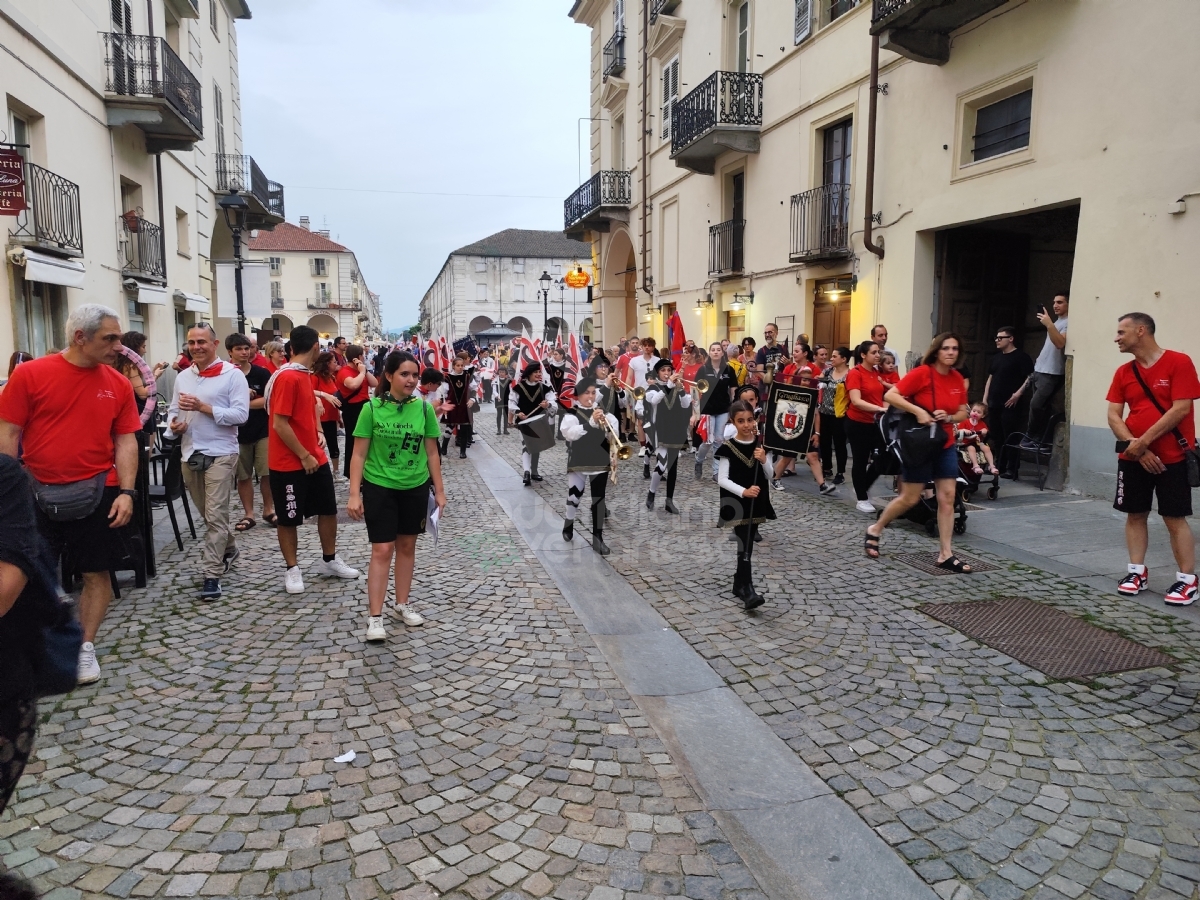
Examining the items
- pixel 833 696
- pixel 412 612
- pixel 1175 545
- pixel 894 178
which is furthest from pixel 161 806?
pixel 894 178

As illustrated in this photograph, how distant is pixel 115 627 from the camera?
5.00 metres

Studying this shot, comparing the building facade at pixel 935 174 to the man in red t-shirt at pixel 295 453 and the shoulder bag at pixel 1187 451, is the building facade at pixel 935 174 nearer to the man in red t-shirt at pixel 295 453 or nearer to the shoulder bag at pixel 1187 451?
the shoulder bag at pixel 1187 451

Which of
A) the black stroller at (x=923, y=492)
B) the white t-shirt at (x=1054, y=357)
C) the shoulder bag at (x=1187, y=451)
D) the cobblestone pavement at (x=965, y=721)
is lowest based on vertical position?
the cobblestone pavement at (x=965, y=721)

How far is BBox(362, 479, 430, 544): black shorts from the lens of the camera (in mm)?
4754

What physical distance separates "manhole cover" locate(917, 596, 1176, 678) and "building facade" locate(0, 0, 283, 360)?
1041 cm

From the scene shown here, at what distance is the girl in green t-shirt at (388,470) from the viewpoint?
15.6ft

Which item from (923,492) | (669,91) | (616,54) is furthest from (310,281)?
(923,492)

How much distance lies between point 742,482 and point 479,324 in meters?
67.8

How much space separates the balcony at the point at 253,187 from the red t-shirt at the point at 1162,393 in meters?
21.4

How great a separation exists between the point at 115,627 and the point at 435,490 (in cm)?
228

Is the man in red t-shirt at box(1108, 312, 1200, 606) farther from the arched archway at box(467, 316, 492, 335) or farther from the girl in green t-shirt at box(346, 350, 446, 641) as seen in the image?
the arched archway at box(467, 316, 492, 335)

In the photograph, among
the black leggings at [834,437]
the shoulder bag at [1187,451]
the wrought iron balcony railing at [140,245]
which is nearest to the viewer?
the shoulder bag at [1187,451]

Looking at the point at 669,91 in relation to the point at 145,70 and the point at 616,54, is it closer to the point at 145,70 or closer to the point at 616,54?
the point at 616,54

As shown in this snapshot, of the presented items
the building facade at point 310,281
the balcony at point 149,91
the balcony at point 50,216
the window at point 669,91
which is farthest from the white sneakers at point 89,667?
the building facade at point 310,281
